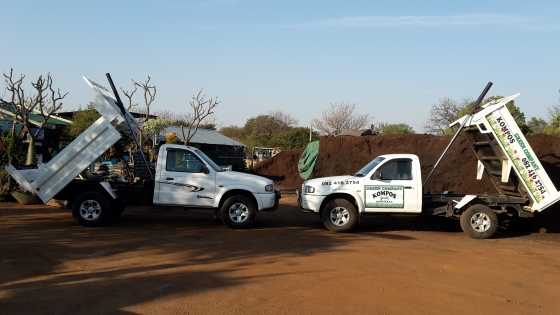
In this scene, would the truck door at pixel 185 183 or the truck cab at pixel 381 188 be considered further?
the truck cab at pixel 381 188

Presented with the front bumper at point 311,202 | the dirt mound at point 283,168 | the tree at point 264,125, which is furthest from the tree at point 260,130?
the front bumper at point 311,202

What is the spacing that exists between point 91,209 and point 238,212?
10.6ft

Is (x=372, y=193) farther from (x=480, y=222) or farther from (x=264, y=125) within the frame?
(x=264, y=125)

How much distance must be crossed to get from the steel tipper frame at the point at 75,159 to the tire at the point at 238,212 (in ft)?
8.22

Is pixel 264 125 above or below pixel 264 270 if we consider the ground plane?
above

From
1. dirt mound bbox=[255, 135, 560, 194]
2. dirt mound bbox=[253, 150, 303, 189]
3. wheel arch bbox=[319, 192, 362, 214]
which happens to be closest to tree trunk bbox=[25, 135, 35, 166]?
wheel arch bbox=[319, 192, 362, 214]

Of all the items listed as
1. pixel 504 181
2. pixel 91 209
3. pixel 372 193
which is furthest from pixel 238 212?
pixel 504 181

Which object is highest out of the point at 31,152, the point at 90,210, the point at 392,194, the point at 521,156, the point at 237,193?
the point at 31,152

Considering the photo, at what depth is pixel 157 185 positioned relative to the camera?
1221 cm

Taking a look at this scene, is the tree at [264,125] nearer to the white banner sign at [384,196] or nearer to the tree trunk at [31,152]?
the tree trunk at [31,152]

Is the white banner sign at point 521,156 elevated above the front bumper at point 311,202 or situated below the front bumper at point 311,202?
above

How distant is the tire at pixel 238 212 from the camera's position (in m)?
12.2

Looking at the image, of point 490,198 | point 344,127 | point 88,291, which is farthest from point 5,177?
point 344,127

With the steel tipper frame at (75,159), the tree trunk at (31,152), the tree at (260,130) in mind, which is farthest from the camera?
the tree at (260,130)
